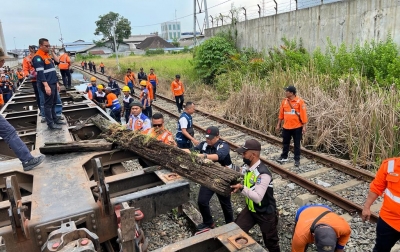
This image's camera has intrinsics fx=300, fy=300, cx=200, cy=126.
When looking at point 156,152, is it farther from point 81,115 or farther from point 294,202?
point 81,115

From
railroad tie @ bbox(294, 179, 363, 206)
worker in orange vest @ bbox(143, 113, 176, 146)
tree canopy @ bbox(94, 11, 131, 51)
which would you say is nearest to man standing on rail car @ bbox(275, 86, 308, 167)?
railroad tie @ bbox(294, 179, 363, 206)

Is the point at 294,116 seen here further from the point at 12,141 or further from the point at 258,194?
the point at 12,141

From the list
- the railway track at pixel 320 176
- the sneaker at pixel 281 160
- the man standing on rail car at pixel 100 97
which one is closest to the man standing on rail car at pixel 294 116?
the sneaker at pixel 281 160

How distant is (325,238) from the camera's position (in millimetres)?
2506

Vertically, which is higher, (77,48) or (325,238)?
(77,48)

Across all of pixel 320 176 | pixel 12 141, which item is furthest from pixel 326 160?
pixel 12 141

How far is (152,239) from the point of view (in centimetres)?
391

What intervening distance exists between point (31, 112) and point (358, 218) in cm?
679

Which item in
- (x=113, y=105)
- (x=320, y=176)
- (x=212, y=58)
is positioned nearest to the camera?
(x=320, y=176)

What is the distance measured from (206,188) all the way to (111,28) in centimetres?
8862

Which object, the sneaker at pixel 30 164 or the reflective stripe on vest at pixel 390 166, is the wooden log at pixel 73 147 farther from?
the reflective stripe on vest at pixel 390 166

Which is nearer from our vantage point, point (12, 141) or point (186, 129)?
point (12, 141)

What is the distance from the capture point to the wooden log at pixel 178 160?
3.09 metres

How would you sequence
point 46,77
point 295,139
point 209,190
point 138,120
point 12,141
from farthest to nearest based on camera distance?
point 295,139, point 138,120, point 46,77, point 209,190, point 12,141
